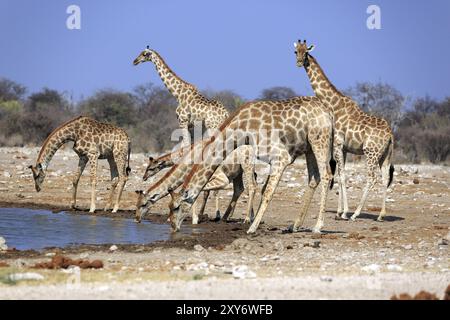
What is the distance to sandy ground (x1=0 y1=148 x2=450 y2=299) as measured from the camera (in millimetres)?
8133

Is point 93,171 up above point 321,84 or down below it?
below

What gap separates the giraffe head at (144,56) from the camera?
18.9 metres

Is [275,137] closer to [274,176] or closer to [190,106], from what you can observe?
[274,176]

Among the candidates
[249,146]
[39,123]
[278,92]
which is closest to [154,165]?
[249,146]

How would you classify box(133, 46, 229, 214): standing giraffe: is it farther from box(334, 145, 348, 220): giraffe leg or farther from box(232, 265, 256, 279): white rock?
box(232, 265, 256, 279): white rock

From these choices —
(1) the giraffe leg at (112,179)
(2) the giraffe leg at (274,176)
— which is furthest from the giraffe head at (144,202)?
(1) the giraffe leg at (112,179)

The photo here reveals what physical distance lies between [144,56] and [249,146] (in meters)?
5.05

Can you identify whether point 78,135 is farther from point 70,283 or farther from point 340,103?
point 70,283

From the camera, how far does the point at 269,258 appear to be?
11.0 metres

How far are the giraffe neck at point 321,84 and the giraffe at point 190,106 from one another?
5.49ft

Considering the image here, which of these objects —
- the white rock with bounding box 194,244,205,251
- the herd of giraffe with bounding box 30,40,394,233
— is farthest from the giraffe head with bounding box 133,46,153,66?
the white rock with bounding box 194,244,205,251

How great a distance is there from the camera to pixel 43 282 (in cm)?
859

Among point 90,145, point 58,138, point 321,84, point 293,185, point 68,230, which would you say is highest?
point 321,84
